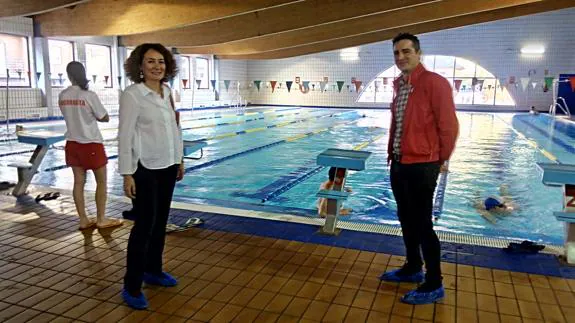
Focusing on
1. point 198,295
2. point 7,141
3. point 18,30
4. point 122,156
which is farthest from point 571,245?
point 18,30

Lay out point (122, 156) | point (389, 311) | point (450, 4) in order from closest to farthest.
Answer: point (122, 156)
point (389, 311)
point (450, 4)

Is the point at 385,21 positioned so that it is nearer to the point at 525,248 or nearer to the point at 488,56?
the point at 488,56

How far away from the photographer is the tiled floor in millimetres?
2375

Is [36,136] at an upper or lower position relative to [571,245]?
upper

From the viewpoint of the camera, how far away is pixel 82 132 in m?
3.45

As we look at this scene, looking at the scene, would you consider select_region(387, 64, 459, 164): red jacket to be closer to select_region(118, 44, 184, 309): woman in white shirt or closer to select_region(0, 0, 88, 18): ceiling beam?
select_region(118, 44, 184, 309): woman in white shirt

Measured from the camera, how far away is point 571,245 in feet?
10.0

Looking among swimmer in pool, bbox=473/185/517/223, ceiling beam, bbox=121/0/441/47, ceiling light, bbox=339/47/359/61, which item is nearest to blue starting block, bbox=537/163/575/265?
swimmer in pool, bbox=473/185/517/223

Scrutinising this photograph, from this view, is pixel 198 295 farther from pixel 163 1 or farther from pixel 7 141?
pixel 163 1

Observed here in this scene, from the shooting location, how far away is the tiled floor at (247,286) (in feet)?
7.79

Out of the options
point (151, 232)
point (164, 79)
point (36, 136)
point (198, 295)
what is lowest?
point (198, 295)

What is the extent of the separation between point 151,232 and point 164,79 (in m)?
0.84

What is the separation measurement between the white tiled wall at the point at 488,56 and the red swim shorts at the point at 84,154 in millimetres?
21396

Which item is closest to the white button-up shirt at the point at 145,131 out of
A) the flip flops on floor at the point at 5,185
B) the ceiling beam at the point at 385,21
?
the flip flops on floor at the point at 5,185
